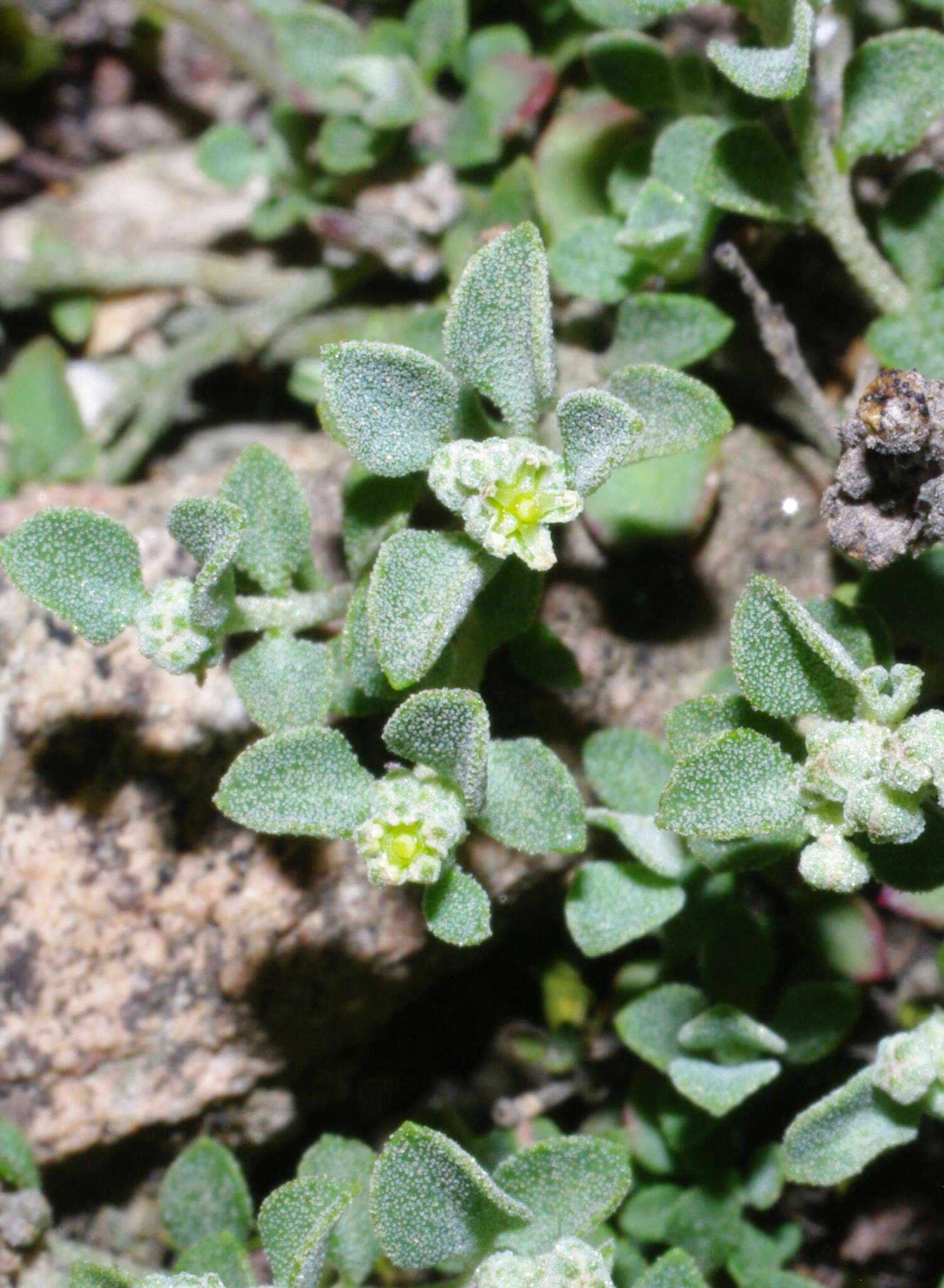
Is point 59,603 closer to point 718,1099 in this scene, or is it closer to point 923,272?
point 718,1099

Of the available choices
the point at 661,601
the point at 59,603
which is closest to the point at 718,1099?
the point at 661,601

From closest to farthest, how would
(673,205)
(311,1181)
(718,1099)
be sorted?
1. (311,1181)
2. (718,1099)
3. (673,205)

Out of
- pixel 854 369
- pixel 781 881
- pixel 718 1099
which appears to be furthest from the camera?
pixel 854 369

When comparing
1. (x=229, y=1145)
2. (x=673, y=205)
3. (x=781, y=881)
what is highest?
(x=673, y=205)

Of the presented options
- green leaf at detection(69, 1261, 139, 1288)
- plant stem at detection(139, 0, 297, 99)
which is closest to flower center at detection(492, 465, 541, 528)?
green leaf at detection(69, 1261, 139, 1288)

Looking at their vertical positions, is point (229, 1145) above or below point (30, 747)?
below

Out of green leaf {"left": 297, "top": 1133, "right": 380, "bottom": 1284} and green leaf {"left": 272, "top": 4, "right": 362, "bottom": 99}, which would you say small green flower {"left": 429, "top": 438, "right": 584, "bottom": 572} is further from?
green leaf {"left": 272, "top": 4, "right": 362, "bottom": 99}

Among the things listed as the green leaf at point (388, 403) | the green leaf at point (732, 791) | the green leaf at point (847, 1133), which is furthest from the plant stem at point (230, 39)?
the green leaf at point (847, 1133)
